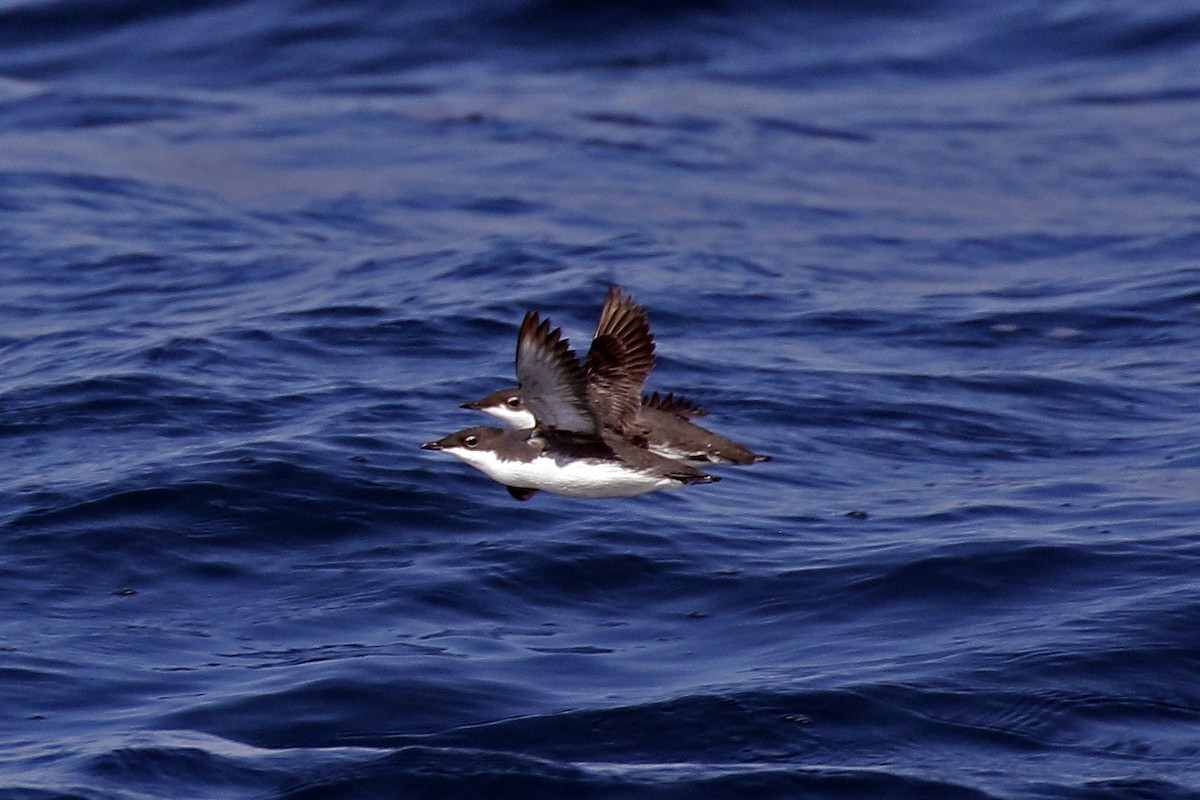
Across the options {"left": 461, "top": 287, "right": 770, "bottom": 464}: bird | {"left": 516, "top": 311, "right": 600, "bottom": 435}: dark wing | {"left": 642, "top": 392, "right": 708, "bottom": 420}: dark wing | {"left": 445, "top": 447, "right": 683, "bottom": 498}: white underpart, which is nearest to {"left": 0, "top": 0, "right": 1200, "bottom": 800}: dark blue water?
{"left": 642, "top": 392, "right": 708, "bottom": 420}: dark wing

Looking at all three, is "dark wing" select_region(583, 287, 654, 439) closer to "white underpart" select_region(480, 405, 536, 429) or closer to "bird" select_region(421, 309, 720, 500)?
"bird" select_region(421, 309, 720, 500)

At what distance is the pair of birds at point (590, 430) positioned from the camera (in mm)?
8773

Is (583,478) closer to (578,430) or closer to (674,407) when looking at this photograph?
(578,430)

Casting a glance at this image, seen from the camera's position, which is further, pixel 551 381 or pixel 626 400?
pixel 626 400

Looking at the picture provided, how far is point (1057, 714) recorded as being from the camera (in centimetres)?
1201

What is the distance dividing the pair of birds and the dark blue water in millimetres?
2280

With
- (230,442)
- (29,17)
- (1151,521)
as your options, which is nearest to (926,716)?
(1151,521)

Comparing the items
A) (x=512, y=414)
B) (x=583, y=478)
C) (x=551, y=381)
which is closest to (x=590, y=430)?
(x=583, y=478)

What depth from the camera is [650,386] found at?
60.3 ft

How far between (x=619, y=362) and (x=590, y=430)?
806 millimetres

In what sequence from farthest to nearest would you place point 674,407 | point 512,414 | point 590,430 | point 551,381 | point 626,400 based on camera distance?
point 674,407 < point 626,400 < point 512,414 < point 590,430 < point 551,381

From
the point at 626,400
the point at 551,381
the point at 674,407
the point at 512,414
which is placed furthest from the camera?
the point at 674,407

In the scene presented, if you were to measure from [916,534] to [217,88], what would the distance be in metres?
20.3

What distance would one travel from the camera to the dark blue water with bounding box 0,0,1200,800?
1172 centimetres
